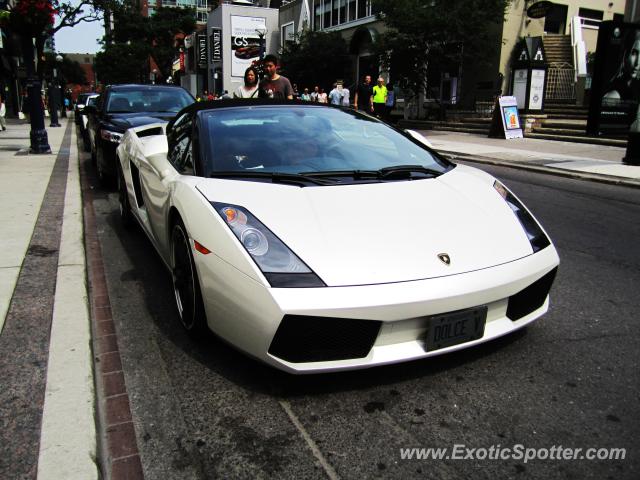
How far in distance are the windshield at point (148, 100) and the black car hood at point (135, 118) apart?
29 cm

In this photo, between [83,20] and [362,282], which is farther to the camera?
[83,20]

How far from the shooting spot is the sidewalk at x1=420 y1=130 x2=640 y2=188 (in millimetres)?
9893

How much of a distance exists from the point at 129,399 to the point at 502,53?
24.0 m

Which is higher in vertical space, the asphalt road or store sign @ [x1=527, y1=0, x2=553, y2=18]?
store sign @ [x1=527, y1=0, x2=553, y2=18]

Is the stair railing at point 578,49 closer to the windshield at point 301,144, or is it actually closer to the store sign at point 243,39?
the windshield at point 301,144

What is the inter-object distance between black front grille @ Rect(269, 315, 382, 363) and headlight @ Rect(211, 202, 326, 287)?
0.16 m

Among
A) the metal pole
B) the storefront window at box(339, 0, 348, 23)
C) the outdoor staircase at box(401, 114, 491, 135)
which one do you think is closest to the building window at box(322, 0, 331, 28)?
the storefront window at box(339, 0, 348, 23)

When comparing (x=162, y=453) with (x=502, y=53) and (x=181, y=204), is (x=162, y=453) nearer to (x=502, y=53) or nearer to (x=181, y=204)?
(x=181, y=204)

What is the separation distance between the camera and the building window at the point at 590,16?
25.2 metres

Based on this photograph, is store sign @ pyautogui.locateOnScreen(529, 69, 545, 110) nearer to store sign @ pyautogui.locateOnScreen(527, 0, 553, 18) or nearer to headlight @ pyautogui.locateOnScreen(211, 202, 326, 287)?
store sign @ pyautogui.locateOnScreen(527, 0, 553, 18)

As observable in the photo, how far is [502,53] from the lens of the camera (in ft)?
76.1

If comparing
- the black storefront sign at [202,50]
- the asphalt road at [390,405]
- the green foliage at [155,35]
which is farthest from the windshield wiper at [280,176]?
the black storefront sign at [202,50]

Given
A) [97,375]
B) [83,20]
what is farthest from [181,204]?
[83,20]

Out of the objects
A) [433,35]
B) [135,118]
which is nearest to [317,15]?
[433,35]
